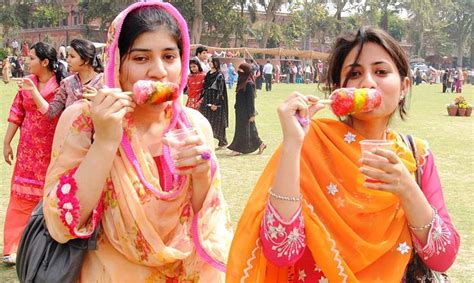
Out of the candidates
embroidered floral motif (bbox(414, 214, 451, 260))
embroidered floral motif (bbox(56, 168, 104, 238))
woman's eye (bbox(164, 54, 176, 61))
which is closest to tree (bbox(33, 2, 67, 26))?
woman's eye (bbox(164, 54, 176, 61))

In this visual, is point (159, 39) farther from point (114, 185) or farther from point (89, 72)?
point (89, 72)

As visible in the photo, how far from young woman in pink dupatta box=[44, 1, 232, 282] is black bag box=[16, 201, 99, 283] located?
0.06m

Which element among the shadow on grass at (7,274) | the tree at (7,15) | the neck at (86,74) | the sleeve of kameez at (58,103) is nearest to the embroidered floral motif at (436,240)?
the shadow on grass at (7,274)

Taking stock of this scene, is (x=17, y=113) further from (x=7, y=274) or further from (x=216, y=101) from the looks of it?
(x=216, y=101)

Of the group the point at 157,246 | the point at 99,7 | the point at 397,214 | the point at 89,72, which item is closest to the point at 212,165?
the point at 157,246

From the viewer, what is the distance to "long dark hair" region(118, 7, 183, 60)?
2.57 meters

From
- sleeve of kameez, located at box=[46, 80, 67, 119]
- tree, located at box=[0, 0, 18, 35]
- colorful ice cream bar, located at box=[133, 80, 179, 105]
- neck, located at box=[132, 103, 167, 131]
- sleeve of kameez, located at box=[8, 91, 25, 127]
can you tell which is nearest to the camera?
colorful ice cream bar, located at box=[133, 80, 179, 105]

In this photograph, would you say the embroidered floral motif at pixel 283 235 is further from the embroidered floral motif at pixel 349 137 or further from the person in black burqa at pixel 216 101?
the person in black burqa at pixel 216 101

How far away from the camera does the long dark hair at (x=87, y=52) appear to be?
235 inches

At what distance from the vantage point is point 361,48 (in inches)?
97.7

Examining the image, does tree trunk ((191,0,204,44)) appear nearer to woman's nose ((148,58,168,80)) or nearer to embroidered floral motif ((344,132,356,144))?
woman's nose ((148,58,168,80))

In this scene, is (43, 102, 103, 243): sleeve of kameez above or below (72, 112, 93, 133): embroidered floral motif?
below

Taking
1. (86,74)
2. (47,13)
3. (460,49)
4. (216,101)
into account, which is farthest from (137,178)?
(460,49)

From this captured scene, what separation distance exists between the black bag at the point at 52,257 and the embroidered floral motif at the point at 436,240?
127 cm
